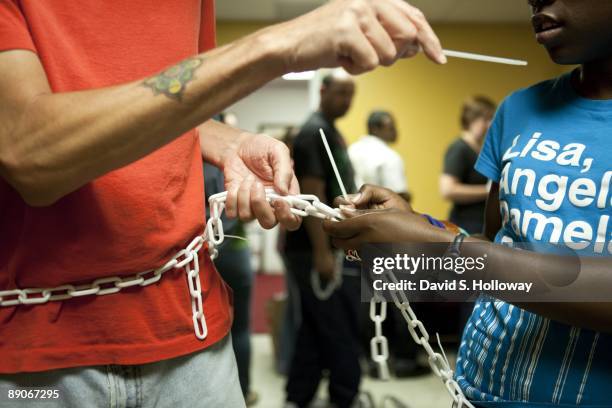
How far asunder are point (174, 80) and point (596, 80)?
67cm

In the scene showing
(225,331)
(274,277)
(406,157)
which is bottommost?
(274,277)

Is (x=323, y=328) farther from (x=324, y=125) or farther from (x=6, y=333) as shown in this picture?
(x=6, y=333)

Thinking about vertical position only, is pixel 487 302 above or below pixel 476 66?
above

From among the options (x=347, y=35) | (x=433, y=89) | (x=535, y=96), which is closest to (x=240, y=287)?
(x=535, y=96)

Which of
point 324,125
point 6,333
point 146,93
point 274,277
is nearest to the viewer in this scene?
point 146,93

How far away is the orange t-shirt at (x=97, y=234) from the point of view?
2.30 feet

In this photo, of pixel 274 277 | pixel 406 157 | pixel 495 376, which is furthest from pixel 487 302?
pixel 274 277

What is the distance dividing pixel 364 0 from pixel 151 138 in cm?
27

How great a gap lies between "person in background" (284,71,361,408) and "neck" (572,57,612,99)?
156 cm

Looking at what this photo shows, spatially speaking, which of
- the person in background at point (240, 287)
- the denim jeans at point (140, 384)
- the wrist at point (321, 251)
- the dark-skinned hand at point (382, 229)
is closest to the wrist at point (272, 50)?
the dark-skinned hand at point (382, 229)

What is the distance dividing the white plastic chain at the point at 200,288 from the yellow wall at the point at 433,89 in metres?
4.80

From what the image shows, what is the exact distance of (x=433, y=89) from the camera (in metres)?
5.57

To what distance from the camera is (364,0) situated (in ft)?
1.98

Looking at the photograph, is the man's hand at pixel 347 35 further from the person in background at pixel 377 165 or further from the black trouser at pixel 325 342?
the person in background at pixel 377 165
